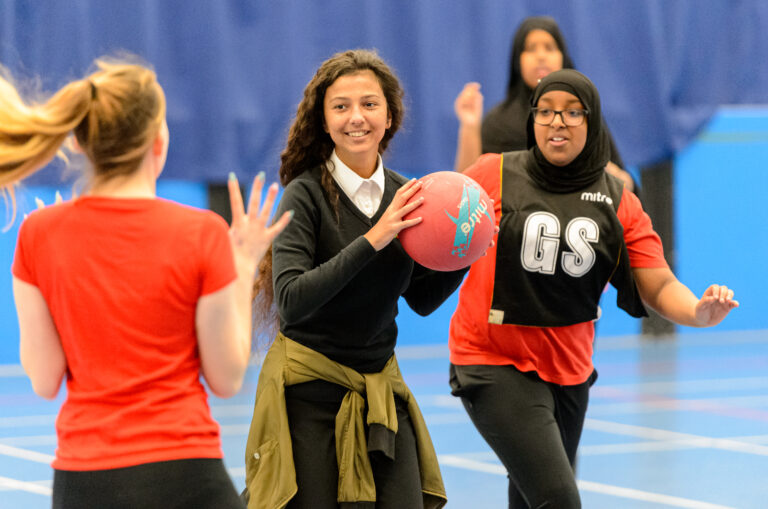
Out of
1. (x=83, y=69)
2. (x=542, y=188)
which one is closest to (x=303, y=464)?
(x=542, y=188)

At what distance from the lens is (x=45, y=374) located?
2299 mm

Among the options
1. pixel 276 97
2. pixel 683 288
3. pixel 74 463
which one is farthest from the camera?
pixel 276 97

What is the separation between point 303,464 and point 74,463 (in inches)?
38.7

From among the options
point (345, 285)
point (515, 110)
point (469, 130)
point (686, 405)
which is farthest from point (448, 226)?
point (686, 405)

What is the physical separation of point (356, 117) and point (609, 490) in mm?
2825

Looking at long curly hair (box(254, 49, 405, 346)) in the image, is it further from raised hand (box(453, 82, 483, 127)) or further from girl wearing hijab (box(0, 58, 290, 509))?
raised hand (box(453, 82, 483, 127))

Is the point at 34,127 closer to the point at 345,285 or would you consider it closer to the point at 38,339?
the point at 38,339

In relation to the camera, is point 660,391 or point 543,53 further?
point 660,391

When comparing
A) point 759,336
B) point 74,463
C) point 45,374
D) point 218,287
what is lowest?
point 759,336

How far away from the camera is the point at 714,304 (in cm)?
338

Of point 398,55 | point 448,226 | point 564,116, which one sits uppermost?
point 398,55

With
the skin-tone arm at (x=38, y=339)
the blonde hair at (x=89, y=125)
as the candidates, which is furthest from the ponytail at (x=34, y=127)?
the skin-tone arm at (x=38, y=339)

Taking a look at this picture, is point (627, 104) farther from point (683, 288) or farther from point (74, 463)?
point (74, 463)

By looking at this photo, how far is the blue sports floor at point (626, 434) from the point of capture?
521 cm
